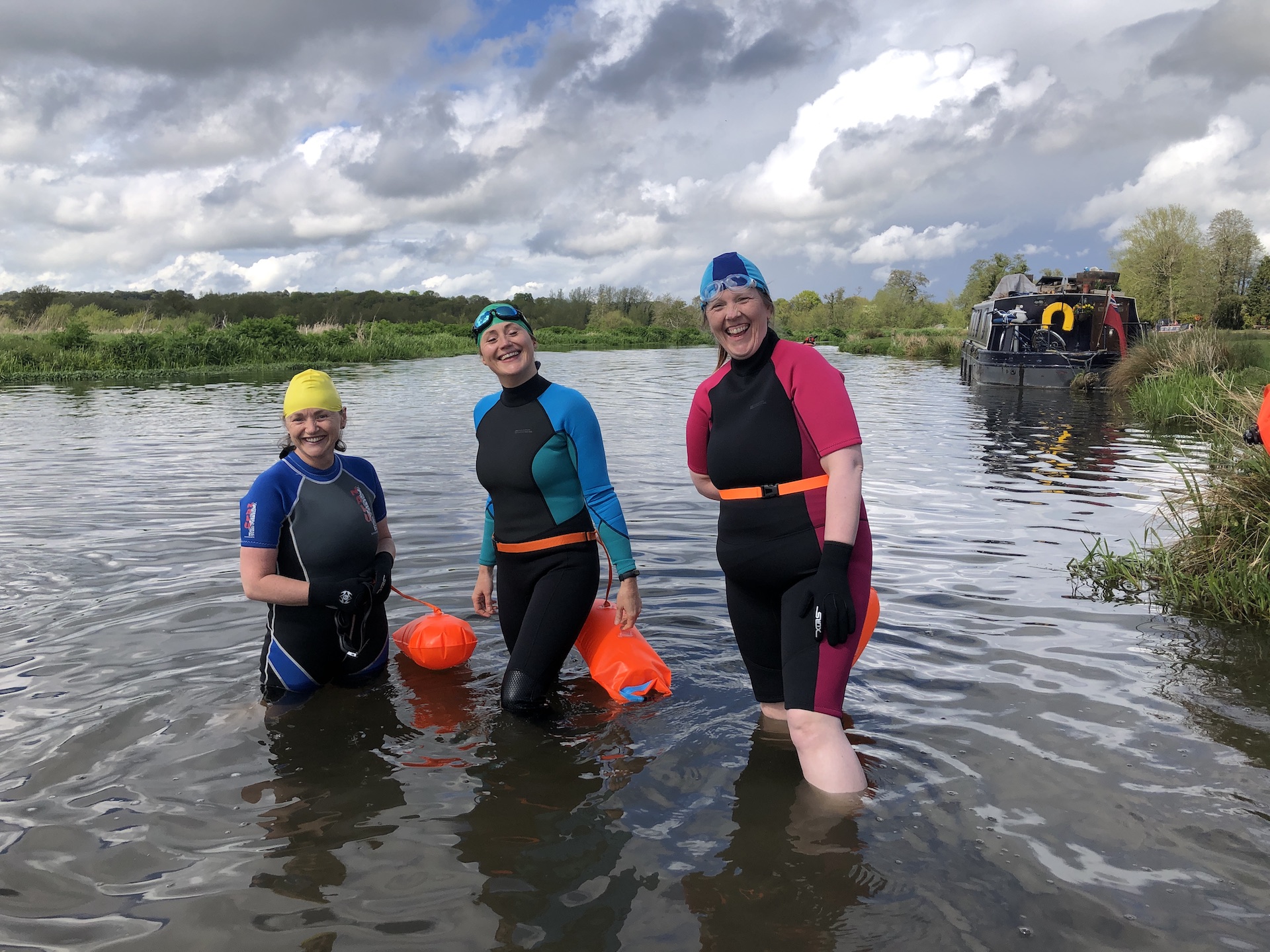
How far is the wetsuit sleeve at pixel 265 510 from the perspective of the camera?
4020mm

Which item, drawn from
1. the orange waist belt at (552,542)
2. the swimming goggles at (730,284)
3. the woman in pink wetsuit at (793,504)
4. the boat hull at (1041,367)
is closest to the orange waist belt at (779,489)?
the woman in pink wetsuit at (793,504)

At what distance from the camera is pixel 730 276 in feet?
11.0

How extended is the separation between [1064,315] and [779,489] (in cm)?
2732

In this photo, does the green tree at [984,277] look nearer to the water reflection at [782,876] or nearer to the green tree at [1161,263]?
the green tree at [1161,263]

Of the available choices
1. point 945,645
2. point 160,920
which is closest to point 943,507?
point 945,645

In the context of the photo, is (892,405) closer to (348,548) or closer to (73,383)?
(348,548)

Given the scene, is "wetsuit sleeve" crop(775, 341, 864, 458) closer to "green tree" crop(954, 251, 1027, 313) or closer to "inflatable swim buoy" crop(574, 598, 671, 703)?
"inflatable swim buoy" crop(574, 598, 671, 703)

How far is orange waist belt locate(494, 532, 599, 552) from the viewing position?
420 cm

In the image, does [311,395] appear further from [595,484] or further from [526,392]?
[595,484]

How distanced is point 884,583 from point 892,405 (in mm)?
16562

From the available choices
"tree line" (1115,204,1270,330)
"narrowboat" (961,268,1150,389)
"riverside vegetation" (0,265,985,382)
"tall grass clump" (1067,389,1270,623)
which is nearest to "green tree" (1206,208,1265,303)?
"tree line" (1115,204,1270,330)

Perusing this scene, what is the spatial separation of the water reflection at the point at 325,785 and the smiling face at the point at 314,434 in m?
1.32

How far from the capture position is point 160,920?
109 inches

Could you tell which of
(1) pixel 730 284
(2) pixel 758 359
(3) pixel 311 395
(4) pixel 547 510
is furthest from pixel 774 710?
(3) pixel 311 395
